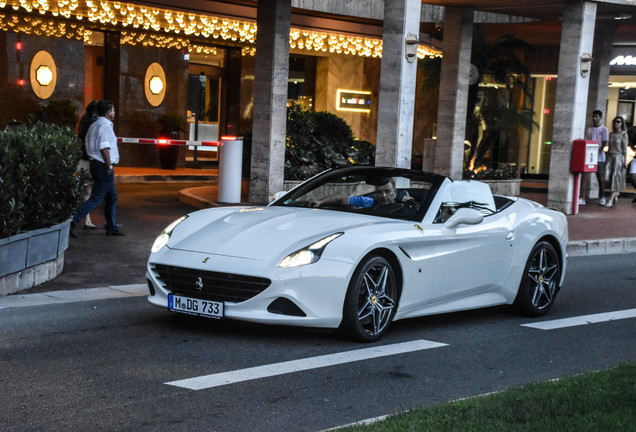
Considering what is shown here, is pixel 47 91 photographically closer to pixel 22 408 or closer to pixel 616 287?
pixel 616 287

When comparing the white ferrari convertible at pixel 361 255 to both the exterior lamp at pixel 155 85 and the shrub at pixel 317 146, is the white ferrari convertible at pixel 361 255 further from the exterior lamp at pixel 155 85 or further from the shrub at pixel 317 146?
the exterior lamp at pixel 155 85

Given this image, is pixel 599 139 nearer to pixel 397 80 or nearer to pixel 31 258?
pixel 397 80

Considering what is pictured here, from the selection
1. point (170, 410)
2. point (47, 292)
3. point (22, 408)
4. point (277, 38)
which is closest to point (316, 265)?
point (170, 410)

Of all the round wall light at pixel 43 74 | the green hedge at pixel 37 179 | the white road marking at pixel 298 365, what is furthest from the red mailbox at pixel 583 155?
the white road marking at pixel 298 365

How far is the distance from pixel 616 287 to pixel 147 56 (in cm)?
1837

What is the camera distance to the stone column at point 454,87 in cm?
2375

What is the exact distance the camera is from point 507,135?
2597 centimetres

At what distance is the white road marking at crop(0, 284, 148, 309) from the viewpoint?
873cm

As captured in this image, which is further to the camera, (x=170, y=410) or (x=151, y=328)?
(x=151, y=328)

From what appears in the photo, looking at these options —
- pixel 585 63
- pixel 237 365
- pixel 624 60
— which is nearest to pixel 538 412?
pixel 237 365

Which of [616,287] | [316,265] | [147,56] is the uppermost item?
[147,56]

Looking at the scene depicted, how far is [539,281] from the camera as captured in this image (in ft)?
30.8

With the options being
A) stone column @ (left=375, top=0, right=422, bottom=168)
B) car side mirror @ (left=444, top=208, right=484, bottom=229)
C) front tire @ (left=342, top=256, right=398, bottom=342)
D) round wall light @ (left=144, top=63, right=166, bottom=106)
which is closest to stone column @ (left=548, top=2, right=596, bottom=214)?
stone column @ (left=375, top=0, right=422, bottom=168)

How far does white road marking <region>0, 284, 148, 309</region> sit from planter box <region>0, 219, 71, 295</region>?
22cm
